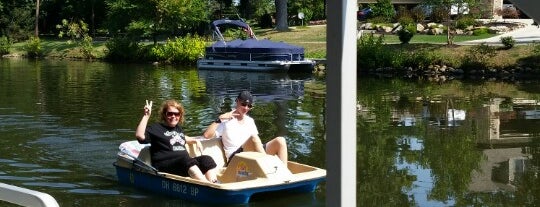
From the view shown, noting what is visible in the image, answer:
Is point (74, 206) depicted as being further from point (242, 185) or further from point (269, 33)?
point (269, 33)

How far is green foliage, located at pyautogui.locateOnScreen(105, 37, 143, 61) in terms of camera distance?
1724 inches

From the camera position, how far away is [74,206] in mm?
9195

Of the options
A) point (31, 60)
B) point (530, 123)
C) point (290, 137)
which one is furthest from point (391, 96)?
point (31, 60)

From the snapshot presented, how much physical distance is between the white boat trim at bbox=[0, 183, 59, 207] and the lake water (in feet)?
5.49

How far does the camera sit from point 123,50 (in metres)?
44.0

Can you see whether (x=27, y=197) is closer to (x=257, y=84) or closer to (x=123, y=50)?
(x=257, y=84)

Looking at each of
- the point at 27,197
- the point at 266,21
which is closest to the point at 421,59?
the point at 266,21

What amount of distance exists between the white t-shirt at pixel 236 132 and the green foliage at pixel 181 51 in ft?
98.3

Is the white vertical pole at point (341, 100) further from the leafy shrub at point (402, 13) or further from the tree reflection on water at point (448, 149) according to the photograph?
the leafy shrub at point (402, 13)

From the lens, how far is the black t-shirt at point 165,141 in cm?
886

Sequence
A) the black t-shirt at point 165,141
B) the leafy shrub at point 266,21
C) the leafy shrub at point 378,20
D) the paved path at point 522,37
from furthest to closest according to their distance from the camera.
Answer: the leafy shrub at point 266,21, the leafy shrub at point 378,20, the paved path at point 522,37, the black t-shirt at point 165,141

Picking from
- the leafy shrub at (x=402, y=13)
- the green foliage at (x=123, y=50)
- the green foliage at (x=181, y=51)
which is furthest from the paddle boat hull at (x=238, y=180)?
the green foliage at (x=123, y=50)

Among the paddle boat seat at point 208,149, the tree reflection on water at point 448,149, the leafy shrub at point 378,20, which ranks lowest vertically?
the tree reflection on water at point 448,149

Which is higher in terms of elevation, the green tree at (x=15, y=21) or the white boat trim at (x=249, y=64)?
the green tree at (x=15, y=21)
